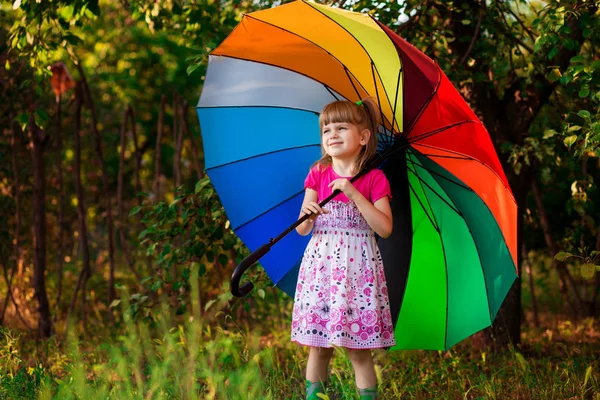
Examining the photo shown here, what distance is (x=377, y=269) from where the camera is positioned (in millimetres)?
2869

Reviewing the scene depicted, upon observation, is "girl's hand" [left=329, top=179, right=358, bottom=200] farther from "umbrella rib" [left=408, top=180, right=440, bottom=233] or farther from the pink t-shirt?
"umbrella rib" [left=408, top=180, right=440, bottom=233]

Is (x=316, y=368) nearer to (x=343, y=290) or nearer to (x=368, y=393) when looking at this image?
(x=368, y=393)

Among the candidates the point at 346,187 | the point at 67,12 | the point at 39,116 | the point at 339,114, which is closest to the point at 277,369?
the point at 346,187

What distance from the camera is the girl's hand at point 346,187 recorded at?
2.75 m

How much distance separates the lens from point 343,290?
2.75 meters

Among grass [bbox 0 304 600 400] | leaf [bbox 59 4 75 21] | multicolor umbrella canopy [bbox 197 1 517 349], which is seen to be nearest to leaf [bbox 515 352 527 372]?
grass [bbox 0 304 600 400]

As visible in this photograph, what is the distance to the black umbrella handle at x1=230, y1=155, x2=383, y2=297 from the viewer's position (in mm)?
2596

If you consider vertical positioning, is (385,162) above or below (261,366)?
above

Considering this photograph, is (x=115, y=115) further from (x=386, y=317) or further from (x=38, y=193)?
(x=386, y=317)

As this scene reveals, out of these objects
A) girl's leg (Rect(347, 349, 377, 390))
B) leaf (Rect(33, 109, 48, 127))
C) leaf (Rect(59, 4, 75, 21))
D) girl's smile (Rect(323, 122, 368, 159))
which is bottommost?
girl's leg (Rect(347, 349, 377, 390))

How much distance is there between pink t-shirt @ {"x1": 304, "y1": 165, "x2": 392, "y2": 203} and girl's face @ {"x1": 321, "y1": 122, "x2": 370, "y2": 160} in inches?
4.3

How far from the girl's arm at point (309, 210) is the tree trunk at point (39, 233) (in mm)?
2626

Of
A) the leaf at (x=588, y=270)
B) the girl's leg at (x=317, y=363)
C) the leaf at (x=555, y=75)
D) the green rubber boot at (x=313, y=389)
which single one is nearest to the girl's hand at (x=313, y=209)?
the girl's leg at (x=317, y=363)

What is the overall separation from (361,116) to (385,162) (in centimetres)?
26
